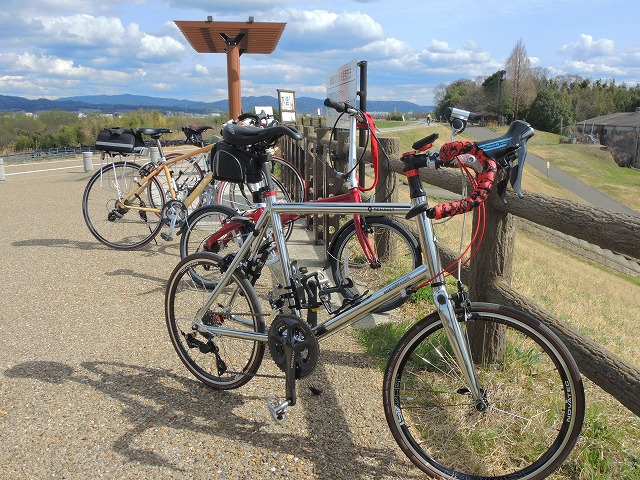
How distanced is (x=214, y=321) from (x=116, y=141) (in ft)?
12.1

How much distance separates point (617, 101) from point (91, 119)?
95.2 m

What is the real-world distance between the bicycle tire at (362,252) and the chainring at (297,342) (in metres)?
1.04

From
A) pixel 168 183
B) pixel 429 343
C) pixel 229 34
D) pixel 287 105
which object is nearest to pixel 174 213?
pixel 168 183

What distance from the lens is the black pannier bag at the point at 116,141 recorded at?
19.8ft

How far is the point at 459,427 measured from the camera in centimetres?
273

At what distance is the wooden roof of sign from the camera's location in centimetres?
1645

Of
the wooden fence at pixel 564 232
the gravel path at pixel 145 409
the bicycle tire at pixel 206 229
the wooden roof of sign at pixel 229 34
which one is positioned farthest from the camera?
the wooden roof of sign at pixel 229 34

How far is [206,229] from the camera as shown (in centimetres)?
469

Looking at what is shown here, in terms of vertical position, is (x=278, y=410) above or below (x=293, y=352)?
below

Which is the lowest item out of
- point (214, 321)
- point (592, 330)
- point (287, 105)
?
point (592, 330)

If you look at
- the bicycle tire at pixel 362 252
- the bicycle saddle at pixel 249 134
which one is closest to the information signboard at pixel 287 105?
the bicycle tire at pixel 362 252

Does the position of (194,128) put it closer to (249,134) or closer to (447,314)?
(249,134)

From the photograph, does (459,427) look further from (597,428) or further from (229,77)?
(229,77)

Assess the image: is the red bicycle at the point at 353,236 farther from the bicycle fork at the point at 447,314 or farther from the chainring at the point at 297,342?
the bicycle fork at the point at 447,314
